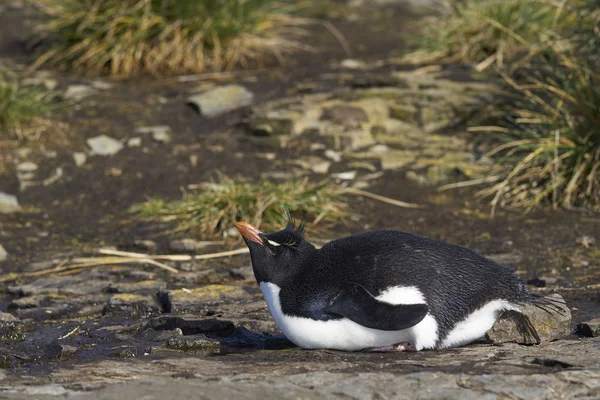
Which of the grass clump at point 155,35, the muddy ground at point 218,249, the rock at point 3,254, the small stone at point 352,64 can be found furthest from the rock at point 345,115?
the rock at point 3,254

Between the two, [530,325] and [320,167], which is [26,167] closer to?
[320,167]

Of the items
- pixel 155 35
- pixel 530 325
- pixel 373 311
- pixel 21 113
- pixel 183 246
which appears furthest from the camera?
pixel 155 35

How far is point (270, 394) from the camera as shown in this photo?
10.3 feet

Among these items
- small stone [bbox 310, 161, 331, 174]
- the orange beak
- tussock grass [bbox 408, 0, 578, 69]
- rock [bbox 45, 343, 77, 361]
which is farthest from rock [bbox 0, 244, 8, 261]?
tussock grass [bbox 408, 0, 578, 69]

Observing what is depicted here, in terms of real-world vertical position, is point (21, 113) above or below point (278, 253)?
above

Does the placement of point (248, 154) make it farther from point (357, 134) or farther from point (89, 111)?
point (89, 111)

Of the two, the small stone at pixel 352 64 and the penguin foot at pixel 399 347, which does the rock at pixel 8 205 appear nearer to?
the small stone at pixel 352 64

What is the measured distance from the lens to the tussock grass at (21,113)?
300 inches

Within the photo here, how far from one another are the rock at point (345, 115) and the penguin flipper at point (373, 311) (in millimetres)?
4252

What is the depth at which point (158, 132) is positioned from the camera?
7762mm

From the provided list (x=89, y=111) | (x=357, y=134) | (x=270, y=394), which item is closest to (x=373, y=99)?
(x=357, y=134)

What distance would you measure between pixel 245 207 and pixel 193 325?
2.09m

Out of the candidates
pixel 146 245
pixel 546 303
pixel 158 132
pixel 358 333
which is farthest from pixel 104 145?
pixel 546 303

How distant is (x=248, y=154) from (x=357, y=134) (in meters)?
0.86
